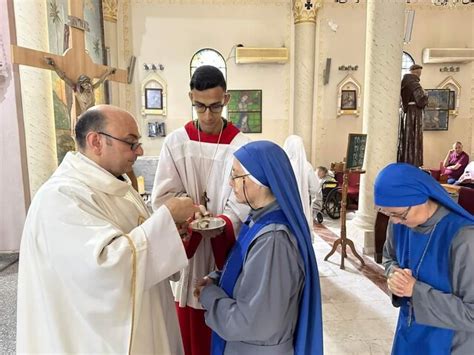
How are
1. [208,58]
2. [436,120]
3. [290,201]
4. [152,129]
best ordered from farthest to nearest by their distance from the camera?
[436,120], [208,58], [152,129], [290,201]

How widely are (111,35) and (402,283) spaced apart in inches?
420

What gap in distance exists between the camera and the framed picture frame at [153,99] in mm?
10453

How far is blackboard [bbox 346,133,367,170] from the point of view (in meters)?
4.44

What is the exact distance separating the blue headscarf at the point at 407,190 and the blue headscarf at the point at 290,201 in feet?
1.19

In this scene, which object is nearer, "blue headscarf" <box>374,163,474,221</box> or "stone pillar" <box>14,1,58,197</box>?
"blue headscarf" <box>374,163,474,221</box>

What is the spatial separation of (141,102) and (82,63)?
316 inches

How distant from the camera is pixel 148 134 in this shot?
1058cm

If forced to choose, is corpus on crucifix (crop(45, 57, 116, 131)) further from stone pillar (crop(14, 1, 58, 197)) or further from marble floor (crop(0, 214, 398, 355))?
stone pillar (crop(14, 1, 58, 197))

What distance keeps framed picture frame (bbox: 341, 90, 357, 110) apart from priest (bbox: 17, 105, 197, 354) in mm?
A: 10105

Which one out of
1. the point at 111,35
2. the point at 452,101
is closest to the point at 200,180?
the point at 111,35

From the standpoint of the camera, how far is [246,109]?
10664mm

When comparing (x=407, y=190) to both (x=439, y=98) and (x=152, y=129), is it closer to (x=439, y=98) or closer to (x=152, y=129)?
(x=152, y=129)

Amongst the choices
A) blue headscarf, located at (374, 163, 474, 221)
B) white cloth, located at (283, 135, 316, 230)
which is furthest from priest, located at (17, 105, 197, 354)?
white cloth, located at (283, 135, 316, 230)

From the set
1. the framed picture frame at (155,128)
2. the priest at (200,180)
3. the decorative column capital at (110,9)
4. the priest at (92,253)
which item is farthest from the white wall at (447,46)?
the priest at (92,253)
